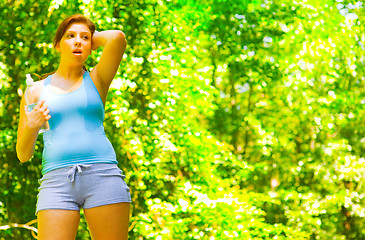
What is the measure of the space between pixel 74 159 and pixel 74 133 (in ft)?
0.31

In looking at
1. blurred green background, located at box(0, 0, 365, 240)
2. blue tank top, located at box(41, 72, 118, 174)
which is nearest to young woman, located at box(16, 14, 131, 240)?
blue tank top, located at box(41, 72, 118, 174)

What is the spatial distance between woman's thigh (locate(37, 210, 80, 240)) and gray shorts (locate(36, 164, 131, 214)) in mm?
27

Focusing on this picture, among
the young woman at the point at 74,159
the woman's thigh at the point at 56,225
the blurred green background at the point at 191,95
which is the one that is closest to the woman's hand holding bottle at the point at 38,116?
the young woman at the point at 74,159

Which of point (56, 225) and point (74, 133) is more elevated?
point (74, 133)

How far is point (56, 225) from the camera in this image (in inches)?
77.9

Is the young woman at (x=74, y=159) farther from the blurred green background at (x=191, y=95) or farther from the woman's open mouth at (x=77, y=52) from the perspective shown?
the blurred green background at (x=191, y=95)

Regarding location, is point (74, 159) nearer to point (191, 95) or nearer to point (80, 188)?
point (80, 188)

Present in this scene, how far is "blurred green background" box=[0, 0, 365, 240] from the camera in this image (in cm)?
615

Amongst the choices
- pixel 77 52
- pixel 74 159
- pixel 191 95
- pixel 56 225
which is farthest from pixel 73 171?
pixel 191 95

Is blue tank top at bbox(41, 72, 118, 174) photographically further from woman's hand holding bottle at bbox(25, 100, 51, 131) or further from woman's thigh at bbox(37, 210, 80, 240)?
woman's thigh at bbox(37, 210, 80, 240)

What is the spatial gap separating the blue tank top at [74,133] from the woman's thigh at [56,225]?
0.56ft

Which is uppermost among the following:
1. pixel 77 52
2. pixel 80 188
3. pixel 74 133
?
pixel 77 52

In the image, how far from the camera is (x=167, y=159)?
6336 mm

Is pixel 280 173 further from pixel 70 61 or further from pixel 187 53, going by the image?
pixel 70 61
